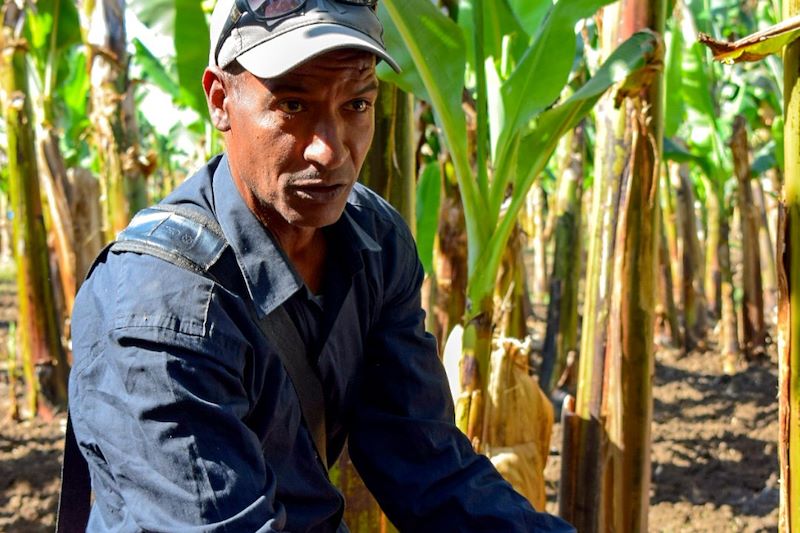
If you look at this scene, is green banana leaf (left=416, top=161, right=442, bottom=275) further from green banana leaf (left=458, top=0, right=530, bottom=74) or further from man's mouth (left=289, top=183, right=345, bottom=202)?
man's mouth (left=289, top=183, right=345, bottom=202)

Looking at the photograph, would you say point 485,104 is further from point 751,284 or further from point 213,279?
point 751,284

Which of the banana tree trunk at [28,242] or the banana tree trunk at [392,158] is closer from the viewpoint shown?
the banana tree trunk at [392,158]

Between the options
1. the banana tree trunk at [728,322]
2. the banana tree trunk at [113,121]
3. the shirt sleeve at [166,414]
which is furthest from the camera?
the banana tree trunk at [728,322]

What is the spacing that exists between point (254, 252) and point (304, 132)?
8.1 inches

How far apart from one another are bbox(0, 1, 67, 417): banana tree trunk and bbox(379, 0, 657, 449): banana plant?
374 centimetres

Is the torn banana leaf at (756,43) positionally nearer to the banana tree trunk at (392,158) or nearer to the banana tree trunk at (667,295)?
the banana tree trunk at (392,158)

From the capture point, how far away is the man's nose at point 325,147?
5.03 feet

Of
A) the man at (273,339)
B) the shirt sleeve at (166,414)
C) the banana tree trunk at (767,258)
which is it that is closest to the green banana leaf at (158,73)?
the man at (273,339)

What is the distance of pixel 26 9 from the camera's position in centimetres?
627

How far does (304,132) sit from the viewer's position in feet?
5.04

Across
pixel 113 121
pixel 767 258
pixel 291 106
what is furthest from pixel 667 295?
pixel 291 106

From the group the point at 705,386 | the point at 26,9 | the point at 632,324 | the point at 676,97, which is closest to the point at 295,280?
the point at 632,324

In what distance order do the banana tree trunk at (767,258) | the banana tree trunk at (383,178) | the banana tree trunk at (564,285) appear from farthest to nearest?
the banana tree trunk at (767,258) < the banana tree trunk at (564,285) < the banana tree trunk at (383,178)

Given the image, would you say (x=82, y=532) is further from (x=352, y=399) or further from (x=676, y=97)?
(x=676, y=97)
